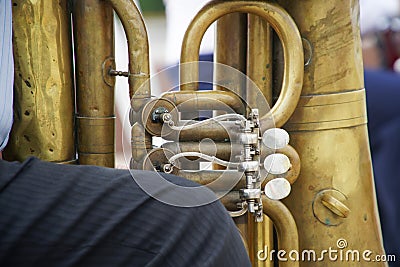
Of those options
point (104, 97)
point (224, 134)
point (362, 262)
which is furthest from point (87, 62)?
point (362, 262)

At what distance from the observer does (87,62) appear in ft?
2.92

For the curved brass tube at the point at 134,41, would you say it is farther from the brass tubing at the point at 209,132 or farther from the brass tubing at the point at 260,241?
the brass tubing at the point at 260,241

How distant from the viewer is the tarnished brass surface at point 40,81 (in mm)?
842

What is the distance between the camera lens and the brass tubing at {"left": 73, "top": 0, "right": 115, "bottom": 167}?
2.90 ft

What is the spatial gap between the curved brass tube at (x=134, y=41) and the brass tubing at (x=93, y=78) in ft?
0.12

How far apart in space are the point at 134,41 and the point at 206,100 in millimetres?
130

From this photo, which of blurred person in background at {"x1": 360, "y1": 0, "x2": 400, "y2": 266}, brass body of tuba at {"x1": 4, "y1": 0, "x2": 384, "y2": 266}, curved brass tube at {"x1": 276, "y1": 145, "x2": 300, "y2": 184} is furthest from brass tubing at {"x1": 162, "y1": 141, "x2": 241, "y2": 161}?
blurred person in background at {"x1": 360, "y1": 0, "x2": 400, "y2": 266}

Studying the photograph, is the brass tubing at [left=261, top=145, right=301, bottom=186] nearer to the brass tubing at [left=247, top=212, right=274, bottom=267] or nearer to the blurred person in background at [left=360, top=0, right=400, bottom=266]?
the brass tubing at [left=247, top=212, right=274, bottom=267]

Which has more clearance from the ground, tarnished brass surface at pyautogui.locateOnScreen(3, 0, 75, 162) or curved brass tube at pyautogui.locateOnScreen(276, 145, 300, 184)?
tarnished brass surface at pyautogui.locateOnScreen(3, 0, 75, 162)

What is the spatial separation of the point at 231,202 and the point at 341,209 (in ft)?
0.72

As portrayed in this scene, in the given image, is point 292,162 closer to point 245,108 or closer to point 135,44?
point 245,108

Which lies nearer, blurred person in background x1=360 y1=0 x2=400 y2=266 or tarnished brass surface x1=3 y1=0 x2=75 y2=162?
tarnished brass surface x1=3 y1=0 x2=75 y2=162

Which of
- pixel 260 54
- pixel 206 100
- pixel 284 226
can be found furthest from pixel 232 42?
pixel 284 226

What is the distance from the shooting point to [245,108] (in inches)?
35.5
